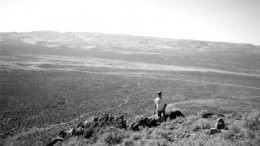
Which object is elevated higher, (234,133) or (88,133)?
(234,133)

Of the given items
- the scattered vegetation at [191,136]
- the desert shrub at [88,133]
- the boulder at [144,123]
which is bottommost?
the desert shrub at [88,133]

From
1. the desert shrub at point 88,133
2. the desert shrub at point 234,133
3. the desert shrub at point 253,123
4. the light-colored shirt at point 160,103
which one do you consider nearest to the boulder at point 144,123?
the light-colored shirt at point 160,103

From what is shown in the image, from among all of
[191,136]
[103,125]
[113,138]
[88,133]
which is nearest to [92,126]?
[103,125]

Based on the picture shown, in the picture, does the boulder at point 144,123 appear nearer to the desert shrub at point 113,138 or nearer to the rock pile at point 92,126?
the rock pile at point 92,126

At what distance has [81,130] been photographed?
9133mm

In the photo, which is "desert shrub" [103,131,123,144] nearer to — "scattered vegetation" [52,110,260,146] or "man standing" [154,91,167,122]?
"scattered vegetation" [52,110,260,146]

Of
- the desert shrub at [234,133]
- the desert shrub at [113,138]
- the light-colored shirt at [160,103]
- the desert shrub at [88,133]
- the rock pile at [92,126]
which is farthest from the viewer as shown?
the light-colored shirt at [160,103]

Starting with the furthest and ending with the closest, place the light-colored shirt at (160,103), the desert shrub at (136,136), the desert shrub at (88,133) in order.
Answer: the light-colored shirt at (160,103) → the desert shrub at (88,133) → the desert shrub at (136,136)

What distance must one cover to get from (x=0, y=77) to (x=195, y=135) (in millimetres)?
33161

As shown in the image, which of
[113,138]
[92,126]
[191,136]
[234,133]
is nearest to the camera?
[234,133]

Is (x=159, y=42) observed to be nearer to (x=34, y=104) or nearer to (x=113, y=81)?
(x=113, y=81)

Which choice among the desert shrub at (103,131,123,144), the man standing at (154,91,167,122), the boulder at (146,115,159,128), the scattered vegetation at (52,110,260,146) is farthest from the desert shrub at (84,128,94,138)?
the man standing at (154,91,167,122)

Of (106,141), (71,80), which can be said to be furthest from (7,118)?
(71,80)

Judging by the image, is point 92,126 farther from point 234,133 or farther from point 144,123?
point 234,133
